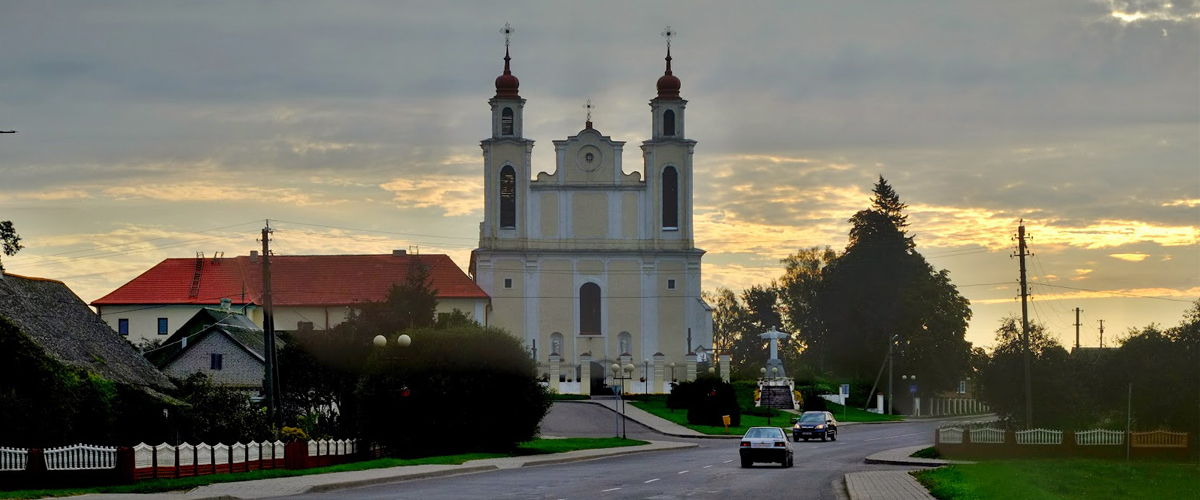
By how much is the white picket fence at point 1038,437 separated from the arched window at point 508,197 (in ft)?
201

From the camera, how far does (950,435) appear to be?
47406mm

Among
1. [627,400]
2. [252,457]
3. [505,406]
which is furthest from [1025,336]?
[627,400]

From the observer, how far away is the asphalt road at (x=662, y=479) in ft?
98.8

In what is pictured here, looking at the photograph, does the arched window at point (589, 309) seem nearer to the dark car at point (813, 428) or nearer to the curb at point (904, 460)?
the dark car at point (813, 428)

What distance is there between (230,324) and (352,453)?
28.5 metres

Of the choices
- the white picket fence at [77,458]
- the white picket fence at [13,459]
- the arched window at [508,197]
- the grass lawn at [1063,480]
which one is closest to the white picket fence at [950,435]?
the grass lawn at [1063,480]

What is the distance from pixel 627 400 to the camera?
300 feet

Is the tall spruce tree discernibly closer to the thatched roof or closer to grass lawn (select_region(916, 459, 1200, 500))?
grass lawn (select_region(916, 459, 1200, 500))

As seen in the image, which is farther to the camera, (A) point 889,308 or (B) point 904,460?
(A) point 889,308

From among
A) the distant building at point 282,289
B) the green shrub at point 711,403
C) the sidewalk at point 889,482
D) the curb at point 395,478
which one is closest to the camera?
the sidewalk at point 889,482

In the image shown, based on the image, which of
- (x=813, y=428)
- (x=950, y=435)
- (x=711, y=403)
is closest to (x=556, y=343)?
(x=711, y=403)

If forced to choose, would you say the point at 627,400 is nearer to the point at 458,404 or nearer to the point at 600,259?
the point at 600,259

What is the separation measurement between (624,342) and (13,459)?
246 feet

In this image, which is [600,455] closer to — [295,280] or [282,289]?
[282,289]
